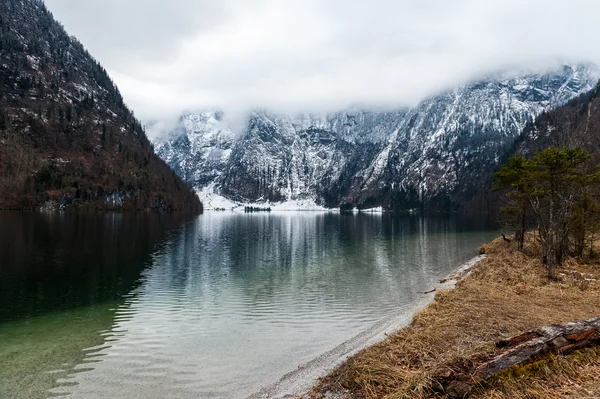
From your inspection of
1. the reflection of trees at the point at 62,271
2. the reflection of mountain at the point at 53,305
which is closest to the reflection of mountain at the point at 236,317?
the reflection of mountain at the point at 53,305

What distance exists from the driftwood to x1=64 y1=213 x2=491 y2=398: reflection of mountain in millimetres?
8859

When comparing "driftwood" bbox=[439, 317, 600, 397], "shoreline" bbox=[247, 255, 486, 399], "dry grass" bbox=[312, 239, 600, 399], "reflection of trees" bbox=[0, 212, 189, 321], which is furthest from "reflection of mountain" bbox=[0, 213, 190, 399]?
"driftwood" bbox=[439, 317, 600, 397]

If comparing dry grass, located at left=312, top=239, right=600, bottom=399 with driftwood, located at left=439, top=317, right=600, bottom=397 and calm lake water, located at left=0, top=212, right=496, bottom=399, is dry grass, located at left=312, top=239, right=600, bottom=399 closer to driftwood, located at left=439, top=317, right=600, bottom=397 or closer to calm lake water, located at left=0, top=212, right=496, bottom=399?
driftwood, located at left=439, top=317, right=600, bottom=397

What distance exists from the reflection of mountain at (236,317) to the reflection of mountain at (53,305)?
1339 millimetres

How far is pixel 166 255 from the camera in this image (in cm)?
5462

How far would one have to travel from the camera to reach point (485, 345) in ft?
→ 31.6

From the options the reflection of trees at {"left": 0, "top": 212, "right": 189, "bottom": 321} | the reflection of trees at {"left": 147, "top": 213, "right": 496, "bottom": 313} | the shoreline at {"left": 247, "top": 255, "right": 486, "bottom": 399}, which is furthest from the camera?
the reflection of trees at {"left": 147, "top": 213, "right": 496, "bottom": 313}

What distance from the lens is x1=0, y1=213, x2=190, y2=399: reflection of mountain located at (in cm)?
1606

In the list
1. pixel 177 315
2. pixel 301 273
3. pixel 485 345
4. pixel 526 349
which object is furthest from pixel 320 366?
pixel 301 273

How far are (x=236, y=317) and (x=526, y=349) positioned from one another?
19.9 metres

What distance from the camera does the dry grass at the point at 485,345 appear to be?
286 inches

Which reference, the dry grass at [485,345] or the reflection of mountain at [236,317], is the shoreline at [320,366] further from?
the dry grass at [485,345]

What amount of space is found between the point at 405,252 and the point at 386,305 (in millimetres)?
35831

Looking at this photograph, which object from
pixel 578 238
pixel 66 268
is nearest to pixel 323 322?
pixel 578 238
